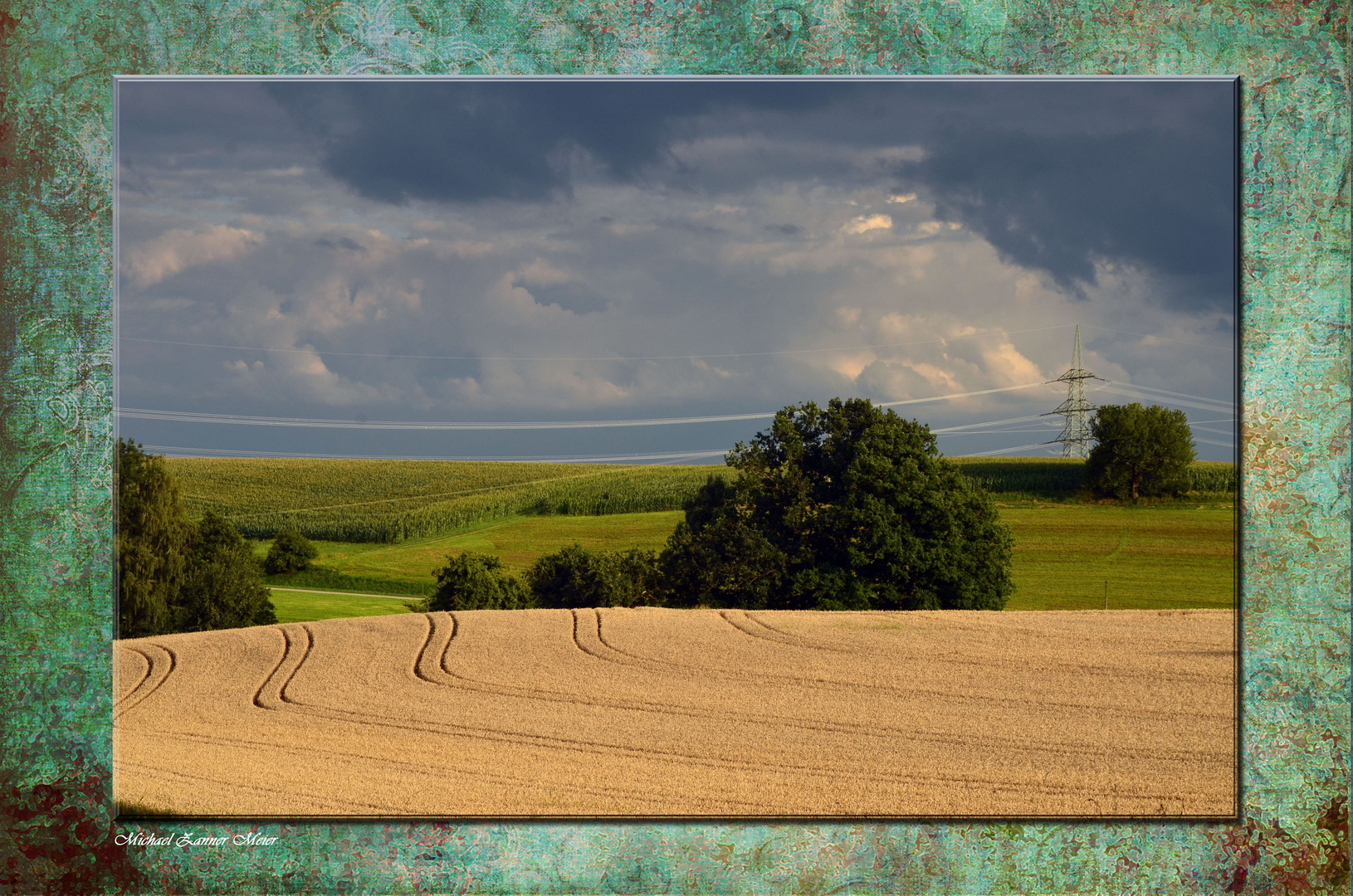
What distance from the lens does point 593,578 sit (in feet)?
20.0

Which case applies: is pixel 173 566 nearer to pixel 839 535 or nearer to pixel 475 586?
pixel 475 586

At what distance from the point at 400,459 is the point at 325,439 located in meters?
0.45

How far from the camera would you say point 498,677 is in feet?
15.7

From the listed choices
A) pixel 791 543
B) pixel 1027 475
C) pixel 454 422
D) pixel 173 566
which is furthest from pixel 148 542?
pixel 1027 475

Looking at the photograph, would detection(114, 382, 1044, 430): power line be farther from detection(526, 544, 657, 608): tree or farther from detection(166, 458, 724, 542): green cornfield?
detection(526, 544, 657, 608): tree

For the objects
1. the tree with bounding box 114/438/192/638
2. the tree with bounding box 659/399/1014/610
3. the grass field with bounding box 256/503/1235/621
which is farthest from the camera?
the tree with bounding box 659/399/1014/610

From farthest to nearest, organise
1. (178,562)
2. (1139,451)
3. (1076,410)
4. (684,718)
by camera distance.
Result: (178,562)
(1139,451)
(1076,410)
(684,718)

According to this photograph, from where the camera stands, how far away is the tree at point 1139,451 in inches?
179

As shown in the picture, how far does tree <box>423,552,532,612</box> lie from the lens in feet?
19.0

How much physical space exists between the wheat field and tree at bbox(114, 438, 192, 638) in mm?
288

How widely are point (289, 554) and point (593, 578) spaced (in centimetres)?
213

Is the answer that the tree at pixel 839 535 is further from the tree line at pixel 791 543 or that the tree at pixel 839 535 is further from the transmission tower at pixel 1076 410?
the transmission tower at pixel 1076 410

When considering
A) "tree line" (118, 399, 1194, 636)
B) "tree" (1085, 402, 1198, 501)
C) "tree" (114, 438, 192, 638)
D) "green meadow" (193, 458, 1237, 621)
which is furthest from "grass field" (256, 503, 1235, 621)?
"tree" (114, 438, 192, 638)

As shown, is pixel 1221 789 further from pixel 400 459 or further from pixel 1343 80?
pixel 400 459
